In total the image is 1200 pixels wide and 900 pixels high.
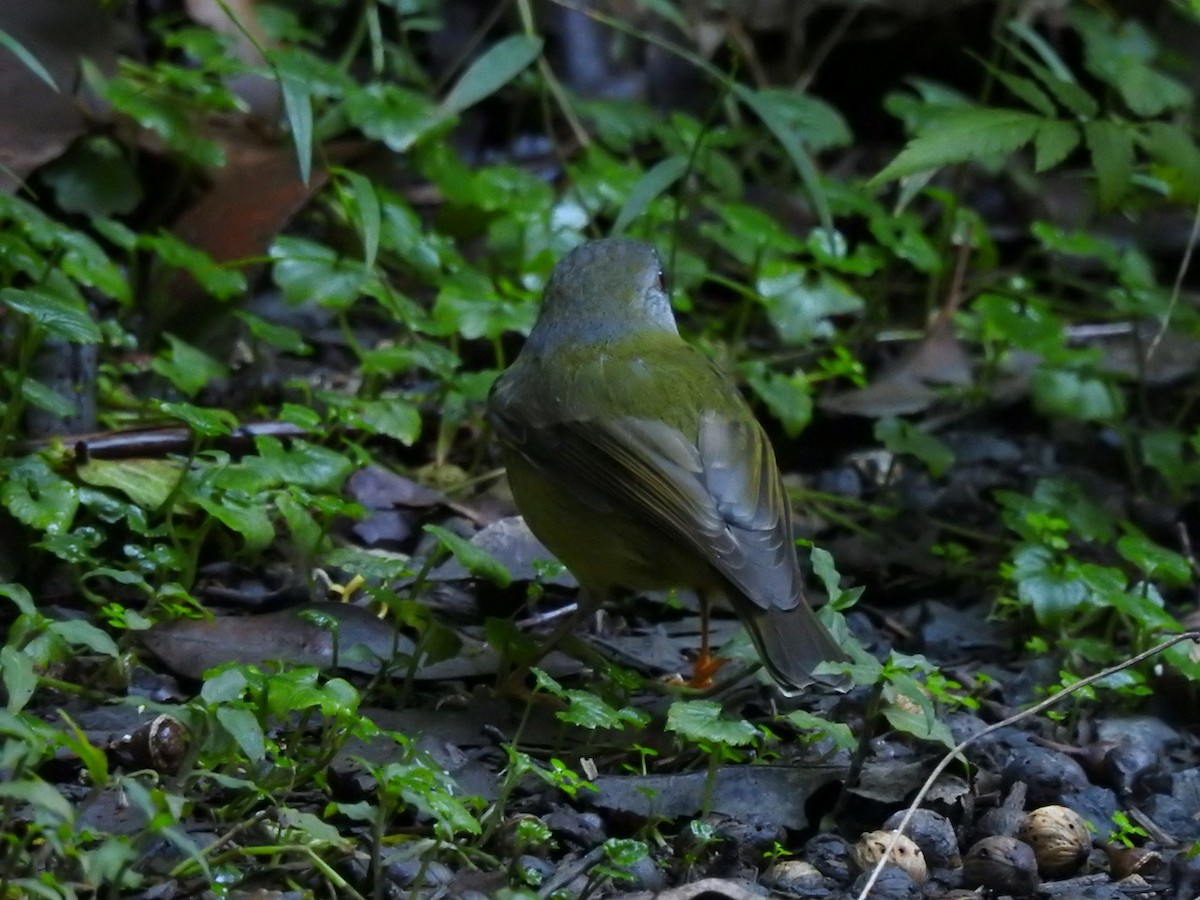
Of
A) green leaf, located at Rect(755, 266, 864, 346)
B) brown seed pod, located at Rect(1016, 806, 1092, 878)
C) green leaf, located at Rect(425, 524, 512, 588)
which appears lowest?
brown seed pod, located at Rect(1016, 806, 1092, 878)

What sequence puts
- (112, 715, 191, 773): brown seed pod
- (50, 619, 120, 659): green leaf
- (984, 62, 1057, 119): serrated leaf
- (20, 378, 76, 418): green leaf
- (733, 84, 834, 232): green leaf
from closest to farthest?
1. (50, 619, 120, 659): green leaf
2. (112, 715, 191, 773): brown seed pod
3. (20, 378, 76, 418): green leaf
4. (984, 62, 1057, 119): serrated leaf
5. (733, 84, 834, 232): green leaf

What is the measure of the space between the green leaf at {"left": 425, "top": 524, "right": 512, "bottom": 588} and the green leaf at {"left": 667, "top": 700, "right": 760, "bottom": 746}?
0.66 m

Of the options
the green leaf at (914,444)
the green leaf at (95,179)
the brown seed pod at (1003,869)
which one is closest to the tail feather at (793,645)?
the brown seed pod at (1003,869)

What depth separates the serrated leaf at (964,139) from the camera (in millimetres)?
3953

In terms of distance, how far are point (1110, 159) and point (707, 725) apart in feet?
6.58

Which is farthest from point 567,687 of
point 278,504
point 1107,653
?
point 1107,653

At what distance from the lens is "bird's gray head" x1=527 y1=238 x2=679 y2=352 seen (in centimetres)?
438

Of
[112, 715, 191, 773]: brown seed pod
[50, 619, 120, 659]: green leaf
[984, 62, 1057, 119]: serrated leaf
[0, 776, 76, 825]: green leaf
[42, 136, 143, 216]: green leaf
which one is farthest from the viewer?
[42, 136, 143, 216]: green leaf

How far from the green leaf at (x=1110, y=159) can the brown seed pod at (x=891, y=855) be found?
6.06 ft

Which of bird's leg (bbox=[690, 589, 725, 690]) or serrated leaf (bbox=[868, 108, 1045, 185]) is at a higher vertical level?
serrated leaf (bbox=[868, 108, 1045, 185])

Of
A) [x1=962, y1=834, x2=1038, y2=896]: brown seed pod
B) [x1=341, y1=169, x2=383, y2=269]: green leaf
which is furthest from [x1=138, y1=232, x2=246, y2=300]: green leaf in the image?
[x1=962, y1=834, x2=1038, y2=896]: brown seed pod

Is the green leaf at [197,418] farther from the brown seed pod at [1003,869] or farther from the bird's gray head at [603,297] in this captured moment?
the brown seed pod at [1003,869]

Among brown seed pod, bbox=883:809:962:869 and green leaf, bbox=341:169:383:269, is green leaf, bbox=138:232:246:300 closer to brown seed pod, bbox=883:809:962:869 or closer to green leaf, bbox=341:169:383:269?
green leaf, bbox=341:169:383:269

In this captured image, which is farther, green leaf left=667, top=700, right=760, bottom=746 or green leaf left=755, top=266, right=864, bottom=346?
green leaf left=755, top=266, right=864, bottom=346
